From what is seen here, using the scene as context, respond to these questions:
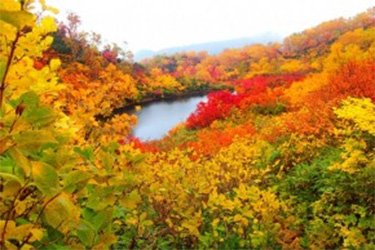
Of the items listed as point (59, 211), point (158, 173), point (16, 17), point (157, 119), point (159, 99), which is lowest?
point (159, 99)

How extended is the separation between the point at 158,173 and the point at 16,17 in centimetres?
346

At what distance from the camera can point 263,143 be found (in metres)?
6.89

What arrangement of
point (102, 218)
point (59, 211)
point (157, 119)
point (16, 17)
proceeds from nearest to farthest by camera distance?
1. point (16, 17)
2. point (59, 211)
3. point (102, 218)
4. point (157, 119)

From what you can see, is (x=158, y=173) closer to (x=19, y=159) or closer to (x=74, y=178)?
(x=74, y=178)

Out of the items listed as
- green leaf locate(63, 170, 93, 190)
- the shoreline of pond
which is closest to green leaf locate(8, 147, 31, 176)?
green leaf locate(63, 170, 93, 190)

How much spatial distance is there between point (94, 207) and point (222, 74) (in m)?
56.4

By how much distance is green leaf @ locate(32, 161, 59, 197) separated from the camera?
2.65 ft

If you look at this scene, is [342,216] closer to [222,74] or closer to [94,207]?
[94,207]

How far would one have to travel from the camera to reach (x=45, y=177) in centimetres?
82

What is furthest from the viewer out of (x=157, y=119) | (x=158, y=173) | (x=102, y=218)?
(x=157, y=119)

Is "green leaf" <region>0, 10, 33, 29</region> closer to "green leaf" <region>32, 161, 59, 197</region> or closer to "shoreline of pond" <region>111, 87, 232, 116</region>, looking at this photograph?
"green leaf" <region>32, 161, 59, 197</region>

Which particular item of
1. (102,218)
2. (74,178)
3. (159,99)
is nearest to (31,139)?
(74,178)

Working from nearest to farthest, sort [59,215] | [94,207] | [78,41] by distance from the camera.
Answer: [59,215], [94,207], [78,41]

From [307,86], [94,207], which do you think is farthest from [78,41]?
[94,207]
